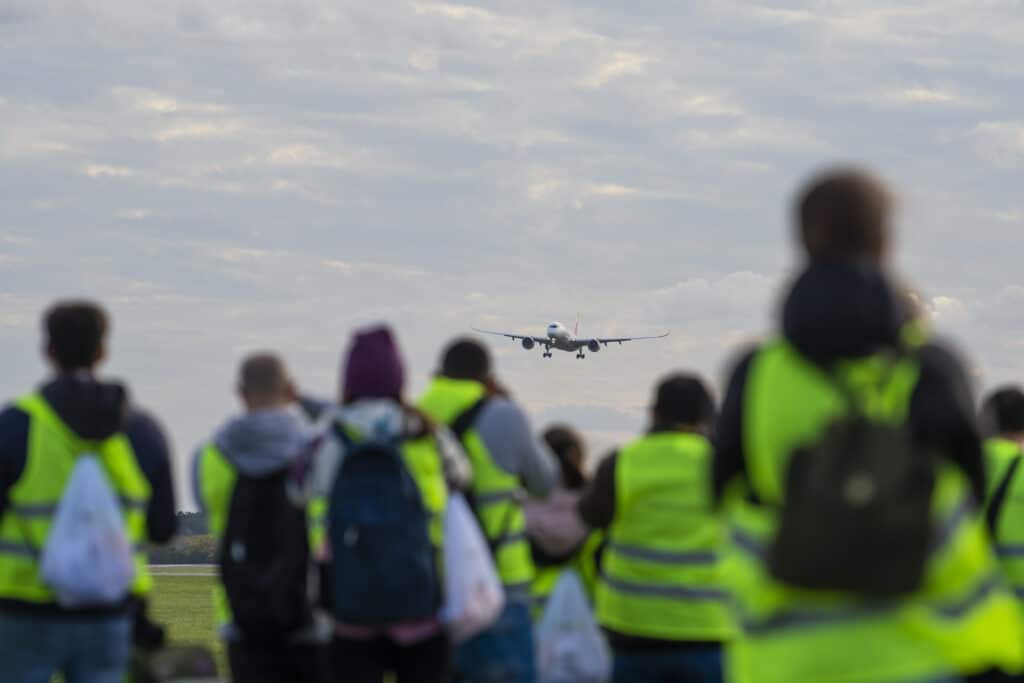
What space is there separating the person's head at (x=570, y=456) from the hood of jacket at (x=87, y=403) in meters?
2.90

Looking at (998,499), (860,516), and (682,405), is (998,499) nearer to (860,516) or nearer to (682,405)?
(682,405)

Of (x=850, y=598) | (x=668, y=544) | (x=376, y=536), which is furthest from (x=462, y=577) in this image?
(x=850, y=598)

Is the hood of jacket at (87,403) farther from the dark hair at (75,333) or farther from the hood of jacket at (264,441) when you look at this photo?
the hood of jacket at (264,441)

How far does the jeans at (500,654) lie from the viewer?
769cm

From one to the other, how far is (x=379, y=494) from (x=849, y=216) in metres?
2.67

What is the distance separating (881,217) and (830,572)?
73 cm

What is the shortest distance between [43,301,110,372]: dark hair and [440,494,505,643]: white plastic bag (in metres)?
1.31

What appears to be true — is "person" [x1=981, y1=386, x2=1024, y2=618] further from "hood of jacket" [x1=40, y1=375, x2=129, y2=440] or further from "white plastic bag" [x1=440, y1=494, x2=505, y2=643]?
"hood of jacket" [x1=40, y1=375, x2=129, y2=440]

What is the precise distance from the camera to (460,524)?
6363mm

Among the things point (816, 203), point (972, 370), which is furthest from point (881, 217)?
point (972, 370)

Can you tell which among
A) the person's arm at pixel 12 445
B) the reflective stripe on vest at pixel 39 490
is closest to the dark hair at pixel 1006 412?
the reflective stripe on vest at pixel 39 490

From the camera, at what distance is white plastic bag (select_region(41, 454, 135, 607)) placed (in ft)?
20.7

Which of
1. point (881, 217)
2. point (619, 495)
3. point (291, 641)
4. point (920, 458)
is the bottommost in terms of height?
point (291, 641)

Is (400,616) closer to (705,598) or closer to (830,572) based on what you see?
(705,598)
